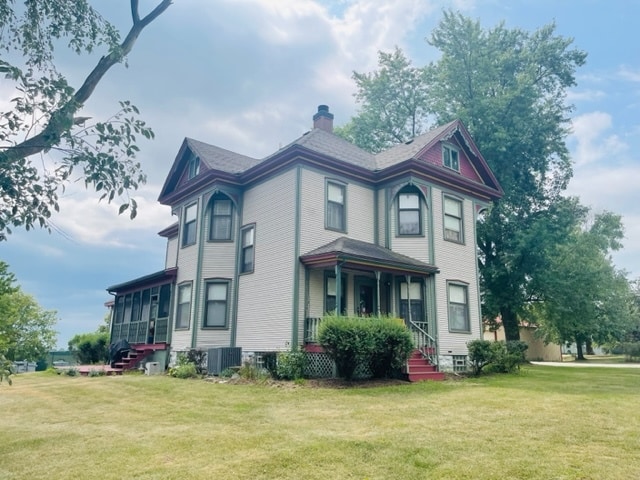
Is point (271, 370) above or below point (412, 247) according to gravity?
below

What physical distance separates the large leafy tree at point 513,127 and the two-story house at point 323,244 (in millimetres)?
6464

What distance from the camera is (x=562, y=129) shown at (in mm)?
25453

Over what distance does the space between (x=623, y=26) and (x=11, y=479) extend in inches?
592

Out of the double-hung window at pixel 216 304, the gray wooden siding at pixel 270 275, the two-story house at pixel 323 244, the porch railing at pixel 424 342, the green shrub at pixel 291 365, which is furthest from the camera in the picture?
the double-hung window at pixel 216 304

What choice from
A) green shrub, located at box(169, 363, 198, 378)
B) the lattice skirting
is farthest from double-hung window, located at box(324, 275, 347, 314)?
green shrub, located at box(169, 363, 198, 378)

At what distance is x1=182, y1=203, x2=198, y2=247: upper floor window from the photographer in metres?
18.3

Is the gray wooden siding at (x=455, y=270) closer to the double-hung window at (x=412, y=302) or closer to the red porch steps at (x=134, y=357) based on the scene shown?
the double-hung window at (x=412, y=302)

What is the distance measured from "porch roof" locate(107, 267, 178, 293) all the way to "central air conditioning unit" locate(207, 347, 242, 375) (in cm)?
467

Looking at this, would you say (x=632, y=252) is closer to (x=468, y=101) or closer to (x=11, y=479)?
(x=468, y=101)

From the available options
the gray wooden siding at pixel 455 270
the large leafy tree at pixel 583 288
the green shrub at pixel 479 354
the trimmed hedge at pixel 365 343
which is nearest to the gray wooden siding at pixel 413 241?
the gray wooden siding at pixel 455 270

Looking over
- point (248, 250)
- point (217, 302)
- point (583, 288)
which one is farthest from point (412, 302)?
point (583, 288)

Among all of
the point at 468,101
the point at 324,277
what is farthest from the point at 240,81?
the point at 468,101

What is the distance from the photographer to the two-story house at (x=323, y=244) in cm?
1490

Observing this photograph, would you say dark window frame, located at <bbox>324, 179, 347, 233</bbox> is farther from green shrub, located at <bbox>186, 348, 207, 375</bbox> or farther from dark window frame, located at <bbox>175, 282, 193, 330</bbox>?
green shrub, located at <bbox>186, 348, 207, 375</bbox>
